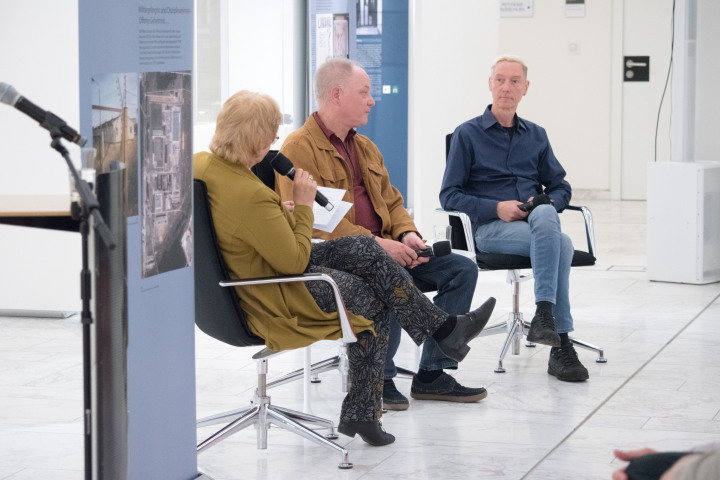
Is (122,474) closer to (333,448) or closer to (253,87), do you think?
(333,448)

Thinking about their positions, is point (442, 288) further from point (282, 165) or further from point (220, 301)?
point (220, 301)

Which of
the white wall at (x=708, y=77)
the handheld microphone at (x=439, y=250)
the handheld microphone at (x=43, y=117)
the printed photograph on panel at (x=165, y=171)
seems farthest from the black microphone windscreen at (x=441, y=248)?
the white wall at (x=708, y=77)

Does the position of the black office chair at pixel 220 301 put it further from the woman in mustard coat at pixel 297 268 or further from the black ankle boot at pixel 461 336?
the black ankle boot at pixel 461 336

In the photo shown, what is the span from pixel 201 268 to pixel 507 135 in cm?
207

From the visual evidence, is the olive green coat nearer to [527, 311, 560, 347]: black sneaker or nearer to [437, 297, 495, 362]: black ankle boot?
[437, 297, 495, 362]: black ankle boot

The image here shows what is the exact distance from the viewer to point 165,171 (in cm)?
289

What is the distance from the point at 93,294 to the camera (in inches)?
99.0

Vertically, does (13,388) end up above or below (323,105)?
below

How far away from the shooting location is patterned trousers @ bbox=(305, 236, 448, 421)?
3.53 meters

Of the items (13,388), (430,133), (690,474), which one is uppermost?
(430,133)

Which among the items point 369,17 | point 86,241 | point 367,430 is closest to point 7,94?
point 86,241

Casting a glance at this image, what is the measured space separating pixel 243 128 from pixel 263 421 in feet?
3.03

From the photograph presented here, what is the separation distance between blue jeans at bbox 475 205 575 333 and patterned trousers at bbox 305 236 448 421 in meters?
0.88

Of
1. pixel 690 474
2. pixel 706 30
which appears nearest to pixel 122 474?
pixel 690 474
